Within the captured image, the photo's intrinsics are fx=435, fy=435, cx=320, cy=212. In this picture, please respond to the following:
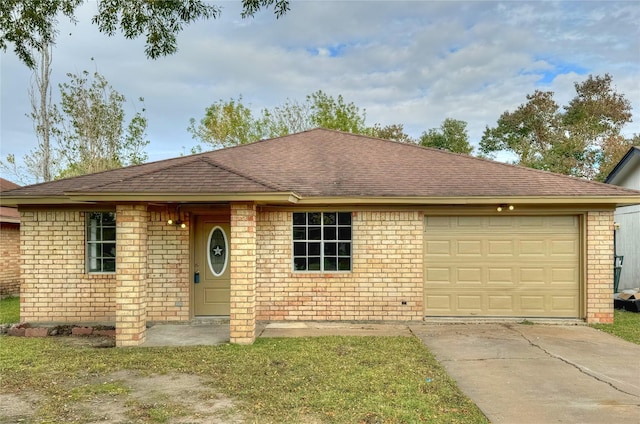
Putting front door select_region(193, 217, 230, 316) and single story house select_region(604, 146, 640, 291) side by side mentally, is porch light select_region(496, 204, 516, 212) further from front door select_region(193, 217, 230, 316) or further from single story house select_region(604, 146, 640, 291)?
single story house select_region(604, 146, 640, 291)

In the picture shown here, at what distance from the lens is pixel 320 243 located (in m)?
8.67

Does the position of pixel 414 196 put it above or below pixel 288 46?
below

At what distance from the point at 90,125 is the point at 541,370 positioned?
20.7 metres

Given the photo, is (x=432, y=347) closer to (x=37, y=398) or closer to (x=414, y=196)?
(x=414, y=196)

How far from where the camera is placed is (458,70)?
17.8 metres

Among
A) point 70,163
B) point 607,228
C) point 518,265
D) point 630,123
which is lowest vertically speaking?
point 518,265

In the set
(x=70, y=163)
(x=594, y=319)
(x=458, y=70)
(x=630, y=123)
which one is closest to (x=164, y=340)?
(x=594, y=319)

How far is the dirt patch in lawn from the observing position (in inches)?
161

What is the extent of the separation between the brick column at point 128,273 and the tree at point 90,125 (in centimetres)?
1548

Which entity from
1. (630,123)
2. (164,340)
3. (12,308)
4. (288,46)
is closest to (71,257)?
(164,340)

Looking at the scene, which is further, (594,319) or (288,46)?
(288,46)

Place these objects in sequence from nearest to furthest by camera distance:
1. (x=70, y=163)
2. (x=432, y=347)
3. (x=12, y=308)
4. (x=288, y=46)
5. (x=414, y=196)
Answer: (x=432, y=347) → (x=414, y=196) → (x=12, y=308) → (x=288, y=46) → (x=70, y=163)

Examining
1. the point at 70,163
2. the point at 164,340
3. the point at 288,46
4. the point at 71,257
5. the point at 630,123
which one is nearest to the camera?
the point at 164,340

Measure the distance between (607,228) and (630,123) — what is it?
22.5 m
